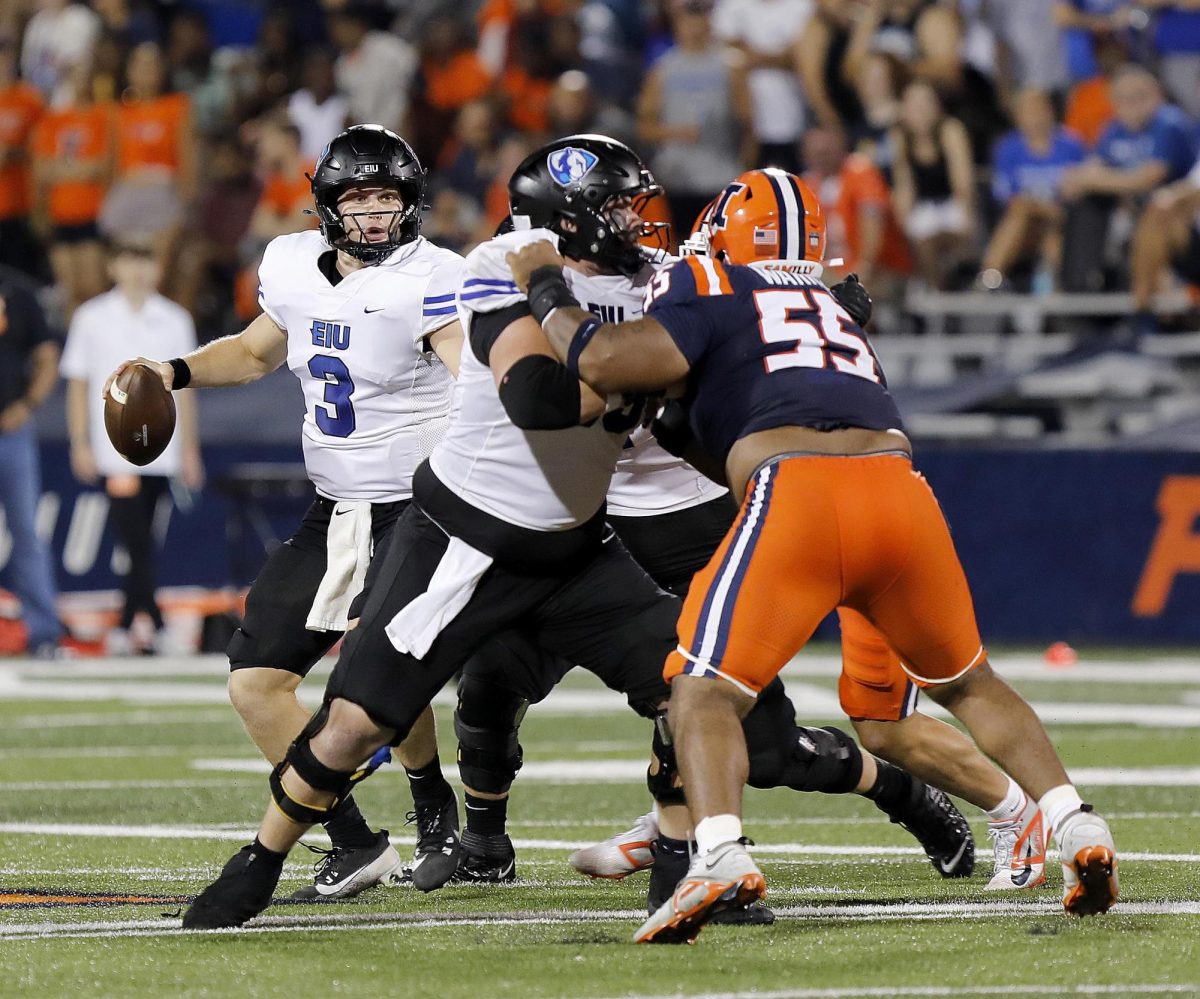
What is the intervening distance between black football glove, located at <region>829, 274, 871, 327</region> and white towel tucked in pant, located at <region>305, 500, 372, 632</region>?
133 centimetres

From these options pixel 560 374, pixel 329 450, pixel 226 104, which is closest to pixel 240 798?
pixel 329 450

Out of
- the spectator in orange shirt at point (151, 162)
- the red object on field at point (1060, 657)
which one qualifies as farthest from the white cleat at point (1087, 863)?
the spectator in orange shirt at point (151, 162)

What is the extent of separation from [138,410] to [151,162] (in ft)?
30.7

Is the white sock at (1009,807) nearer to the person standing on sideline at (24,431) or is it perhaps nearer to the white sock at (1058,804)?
the white sock at (1058,804)

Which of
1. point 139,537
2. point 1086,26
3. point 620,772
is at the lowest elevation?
point 139,537

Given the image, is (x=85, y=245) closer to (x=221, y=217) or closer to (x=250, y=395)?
(x=221, y=217)

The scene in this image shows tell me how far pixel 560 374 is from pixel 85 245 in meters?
10.8

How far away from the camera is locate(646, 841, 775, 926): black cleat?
4.82m

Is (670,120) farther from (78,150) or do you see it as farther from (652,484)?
(652,484)

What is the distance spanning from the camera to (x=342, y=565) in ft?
18.3

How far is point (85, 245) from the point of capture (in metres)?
14.9

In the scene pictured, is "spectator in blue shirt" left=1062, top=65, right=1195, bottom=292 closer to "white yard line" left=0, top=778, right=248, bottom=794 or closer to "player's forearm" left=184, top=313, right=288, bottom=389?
"white yard line" left=0, top=778, right=248, bottom=794

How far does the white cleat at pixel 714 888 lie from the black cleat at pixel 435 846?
1237 mm

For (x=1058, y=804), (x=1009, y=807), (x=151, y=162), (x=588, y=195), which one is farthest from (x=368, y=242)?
(x=151, y=162)
